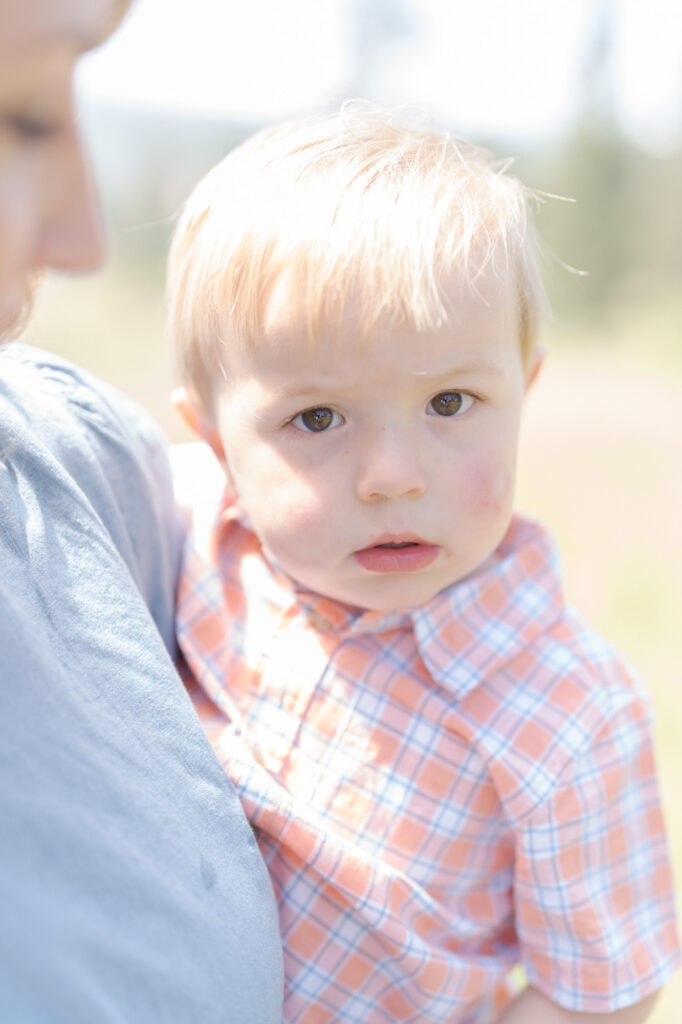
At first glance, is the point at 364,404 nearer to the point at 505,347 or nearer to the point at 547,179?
the point at 505,347

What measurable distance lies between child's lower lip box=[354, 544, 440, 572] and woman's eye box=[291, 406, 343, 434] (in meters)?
0.14

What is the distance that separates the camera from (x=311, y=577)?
44.8 inches

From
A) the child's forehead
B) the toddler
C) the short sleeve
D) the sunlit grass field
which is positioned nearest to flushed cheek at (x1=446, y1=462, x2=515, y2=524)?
the toddler

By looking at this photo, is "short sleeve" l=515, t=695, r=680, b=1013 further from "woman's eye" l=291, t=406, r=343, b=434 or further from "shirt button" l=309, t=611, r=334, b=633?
"woman's eye" l=291, t=406, r=343, b=434

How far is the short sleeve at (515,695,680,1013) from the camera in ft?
3.59

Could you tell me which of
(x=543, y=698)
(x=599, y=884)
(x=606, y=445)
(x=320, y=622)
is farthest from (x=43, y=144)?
(x=606, y=445)

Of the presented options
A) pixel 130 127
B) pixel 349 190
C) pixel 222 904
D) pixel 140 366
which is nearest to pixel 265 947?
pixel 222 904

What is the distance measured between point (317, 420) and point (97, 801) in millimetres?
447

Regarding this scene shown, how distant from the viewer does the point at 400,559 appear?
3.57 feet

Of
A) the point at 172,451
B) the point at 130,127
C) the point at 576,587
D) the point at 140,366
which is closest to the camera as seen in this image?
the point at 172,451

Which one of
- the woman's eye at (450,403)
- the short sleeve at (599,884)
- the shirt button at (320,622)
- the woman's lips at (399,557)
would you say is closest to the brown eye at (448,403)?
the woman's eye at (450,403)

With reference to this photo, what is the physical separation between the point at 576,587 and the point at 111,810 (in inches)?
122

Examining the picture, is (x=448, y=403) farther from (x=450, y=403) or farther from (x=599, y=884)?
(x=599, y=884)

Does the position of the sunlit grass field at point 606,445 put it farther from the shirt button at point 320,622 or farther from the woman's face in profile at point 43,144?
the shirt button at point 320,622
